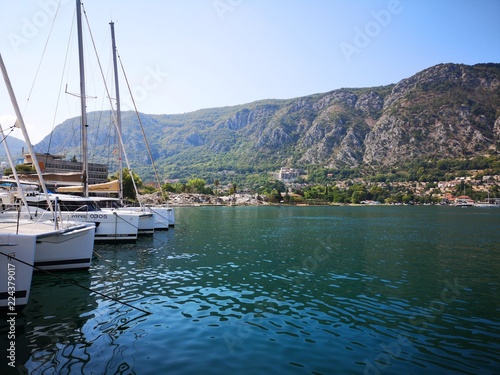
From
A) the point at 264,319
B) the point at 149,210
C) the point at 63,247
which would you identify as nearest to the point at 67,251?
the point at 63,247

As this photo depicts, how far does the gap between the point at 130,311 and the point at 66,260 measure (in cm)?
698

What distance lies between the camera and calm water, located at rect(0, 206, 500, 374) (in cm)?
843

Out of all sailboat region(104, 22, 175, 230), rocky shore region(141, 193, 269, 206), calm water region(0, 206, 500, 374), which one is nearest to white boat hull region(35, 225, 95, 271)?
calm water region(0, 206, 500, 374)

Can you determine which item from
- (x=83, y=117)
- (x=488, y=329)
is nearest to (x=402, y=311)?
(x=488, y=329)

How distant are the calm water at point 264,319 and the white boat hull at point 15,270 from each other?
68cm

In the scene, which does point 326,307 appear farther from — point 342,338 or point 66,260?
point 66,260

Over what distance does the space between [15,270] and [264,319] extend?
318 inches

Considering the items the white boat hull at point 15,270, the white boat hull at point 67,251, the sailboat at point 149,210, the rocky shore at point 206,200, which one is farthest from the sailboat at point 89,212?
the rocky shore at point 206,200

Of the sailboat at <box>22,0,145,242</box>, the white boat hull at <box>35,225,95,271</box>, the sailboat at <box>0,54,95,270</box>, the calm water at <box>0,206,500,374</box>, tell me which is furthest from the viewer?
the sailboat at <box>22,0,145,242</box>

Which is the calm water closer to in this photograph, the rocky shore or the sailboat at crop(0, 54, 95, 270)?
the sailboat at crop(0, 54, 95, 270)

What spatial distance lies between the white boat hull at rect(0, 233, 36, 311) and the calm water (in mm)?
681

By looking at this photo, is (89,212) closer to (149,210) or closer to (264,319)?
(149,210)

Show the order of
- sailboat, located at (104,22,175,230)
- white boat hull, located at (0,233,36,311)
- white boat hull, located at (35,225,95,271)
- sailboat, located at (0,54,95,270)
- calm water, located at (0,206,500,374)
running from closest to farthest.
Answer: calm water, located at (0,206,500,374), white boat hull, located at (0,233,36,311), sailboat, located at (0,54,95,270), white boat hull, located at (35,225,95,271), sailboat, located at (104,22,175,230)

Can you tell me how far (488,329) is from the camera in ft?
36.7
